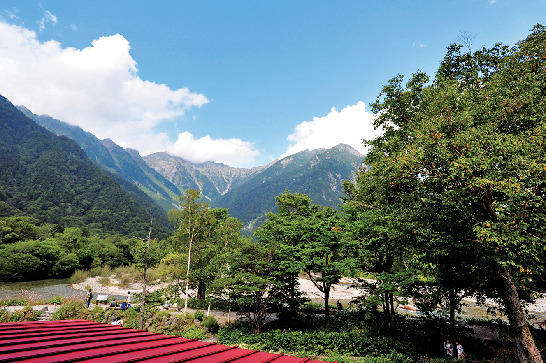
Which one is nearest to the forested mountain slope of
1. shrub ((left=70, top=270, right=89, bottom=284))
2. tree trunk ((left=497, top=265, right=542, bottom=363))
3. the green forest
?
shrub ((left=70, top=270, right=89, bottom=284))

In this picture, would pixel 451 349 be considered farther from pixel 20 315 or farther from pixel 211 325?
pixel 20 315

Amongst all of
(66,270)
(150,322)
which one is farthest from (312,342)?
(66,270)

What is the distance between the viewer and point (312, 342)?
61.4 ft

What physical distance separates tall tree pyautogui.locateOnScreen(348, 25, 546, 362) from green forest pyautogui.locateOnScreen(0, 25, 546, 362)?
55 mm

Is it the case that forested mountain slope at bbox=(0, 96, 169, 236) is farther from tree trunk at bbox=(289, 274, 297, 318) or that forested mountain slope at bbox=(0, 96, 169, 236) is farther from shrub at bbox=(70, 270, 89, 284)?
tree trunk at bbox=(289, 274, 297, 318)

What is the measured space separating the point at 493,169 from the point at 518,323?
748 cm

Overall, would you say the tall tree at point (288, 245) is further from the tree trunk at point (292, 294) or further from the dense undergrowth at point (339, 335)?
the dense undergrowth at point (339, 335)

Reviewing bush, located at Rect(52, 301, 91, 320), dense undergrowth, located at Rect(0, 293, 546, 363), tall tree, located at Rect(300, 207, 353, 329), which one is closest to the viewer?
dense undergrowth, located at Rect(0, 293, 546, 363)

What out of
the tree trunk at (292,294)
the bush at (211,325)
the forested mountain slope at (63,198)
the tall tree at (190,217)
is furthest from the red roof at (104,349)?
the forested mountain slope at (63,198)

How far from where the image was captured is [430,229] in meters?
11.9

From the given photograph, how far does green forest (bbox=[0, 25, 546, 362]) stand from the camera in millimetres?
9336

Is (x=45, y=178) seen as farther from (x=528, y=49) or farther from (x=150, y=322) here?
(x=528, y=49)

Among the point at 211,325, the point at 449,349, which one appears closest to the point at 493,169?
the point at 449,349

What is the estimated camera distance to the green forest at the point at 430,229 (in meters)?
9.34
